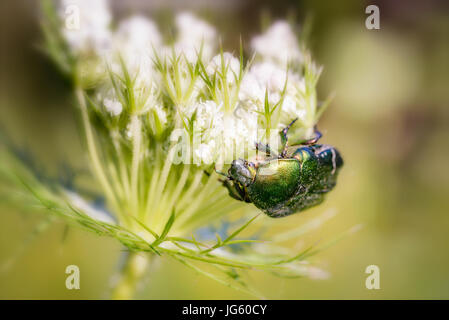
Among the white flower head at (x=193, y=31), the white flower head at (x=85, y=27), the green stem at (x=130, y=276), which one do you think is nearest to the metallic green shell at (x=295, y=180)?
the green stem at (x=130, y=276)

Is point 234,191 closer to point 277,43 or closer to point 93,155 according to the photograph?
point 93,155

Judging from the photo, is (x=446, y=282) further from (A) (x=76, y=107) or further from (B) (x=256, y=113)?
(A) (x=76, y=107)

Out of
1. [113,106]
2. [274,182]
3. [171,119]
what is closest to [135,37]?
[113,106]

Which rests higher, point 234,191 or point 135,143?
point 135,143

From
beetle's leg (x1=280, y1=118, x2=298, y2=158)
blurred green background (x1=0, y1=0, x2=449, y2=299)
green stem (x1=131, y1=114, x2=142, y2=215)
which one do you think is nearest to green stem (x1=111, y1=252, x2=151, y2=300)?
green stem (x1=131, y1=114, x2=142, y2=215)

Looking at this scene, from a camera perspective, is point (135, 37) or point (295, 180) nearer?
point (295, 180)

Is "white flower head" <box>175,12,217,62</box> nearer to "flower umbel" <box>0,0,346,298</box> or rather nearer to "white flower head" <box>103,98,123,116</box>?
"flower umbel" <box>0,0,346,298</box>
